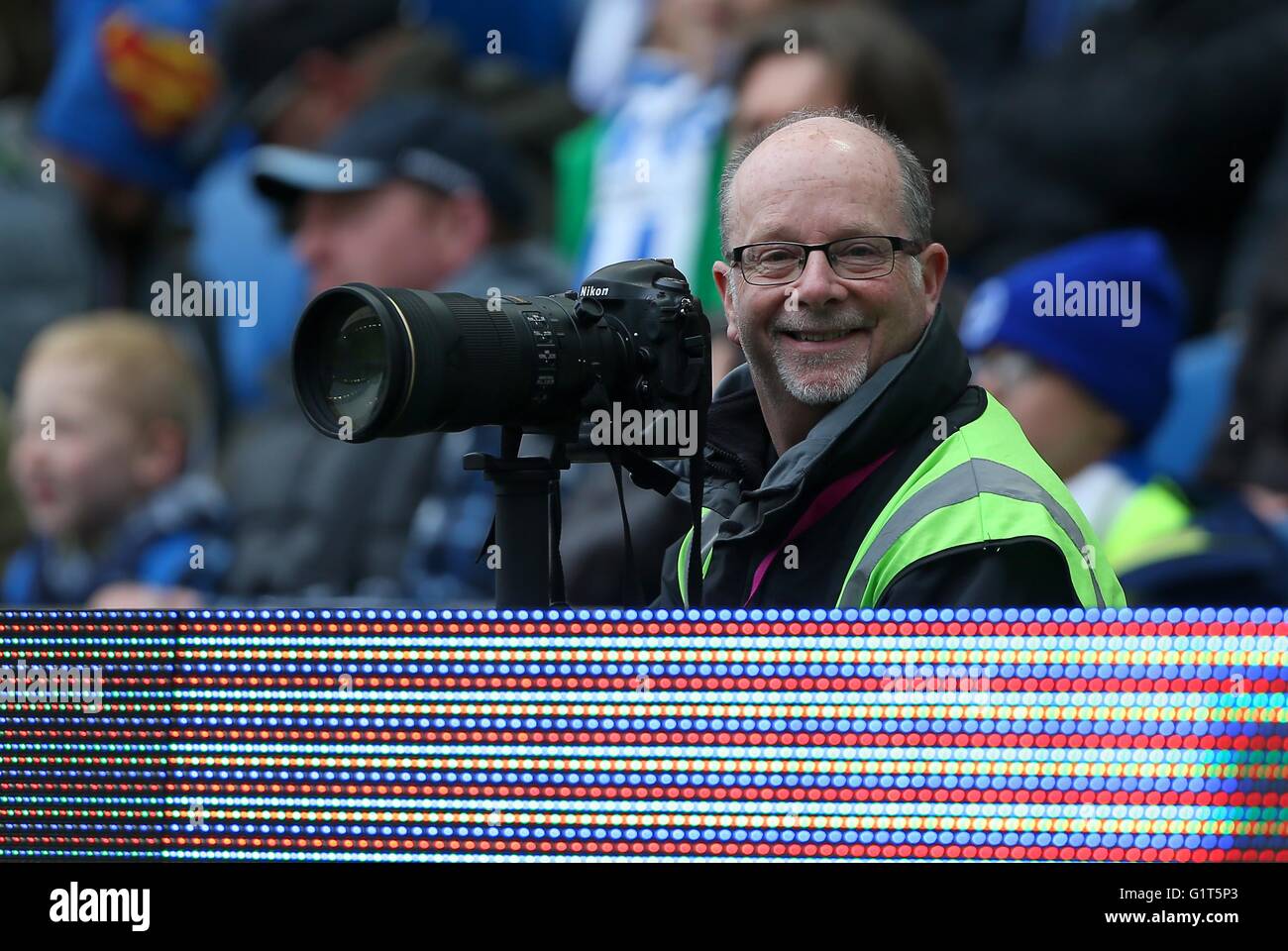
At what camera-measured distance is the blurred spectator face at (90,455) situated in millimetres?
5176

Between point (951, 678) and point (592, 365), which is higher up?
point (592, 365)

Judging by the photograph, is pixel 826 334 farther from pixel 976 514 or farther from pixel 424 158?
pixel 424 158

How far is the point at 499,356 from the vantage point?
2.52m

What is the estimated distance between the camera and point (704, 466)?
9.11 feet

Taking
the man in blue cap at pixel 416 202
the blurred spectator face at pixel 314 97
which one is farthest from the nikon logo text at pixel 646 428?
the blurred spectator face at pixel 314 97

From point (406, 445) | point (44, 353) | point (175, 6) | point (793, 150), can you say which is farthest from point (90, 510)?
point (793, 150)

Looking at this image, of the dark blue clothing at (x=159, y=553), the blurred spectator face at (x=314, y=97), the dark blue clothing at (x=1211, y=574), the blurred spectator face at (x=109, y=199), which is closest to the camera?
the dark blue clothing at (x=1211, y=574)

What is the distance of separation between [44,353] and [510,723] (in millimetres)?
3088

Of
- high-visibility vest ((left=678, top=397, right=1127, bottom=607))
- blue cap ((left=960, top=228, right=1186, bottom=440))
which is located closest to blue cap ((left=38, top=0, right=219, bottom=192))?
blue cap ((left=960, top=228, right=1186, bottom=440))

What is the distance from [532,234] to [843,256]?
9.10 feet

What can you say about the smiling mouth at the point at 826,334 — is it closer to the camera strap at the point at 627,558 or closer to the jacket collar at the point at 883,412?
the jacket collar at the point at 883,412

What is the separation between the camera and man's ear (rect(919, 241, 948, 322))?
2654 mm
